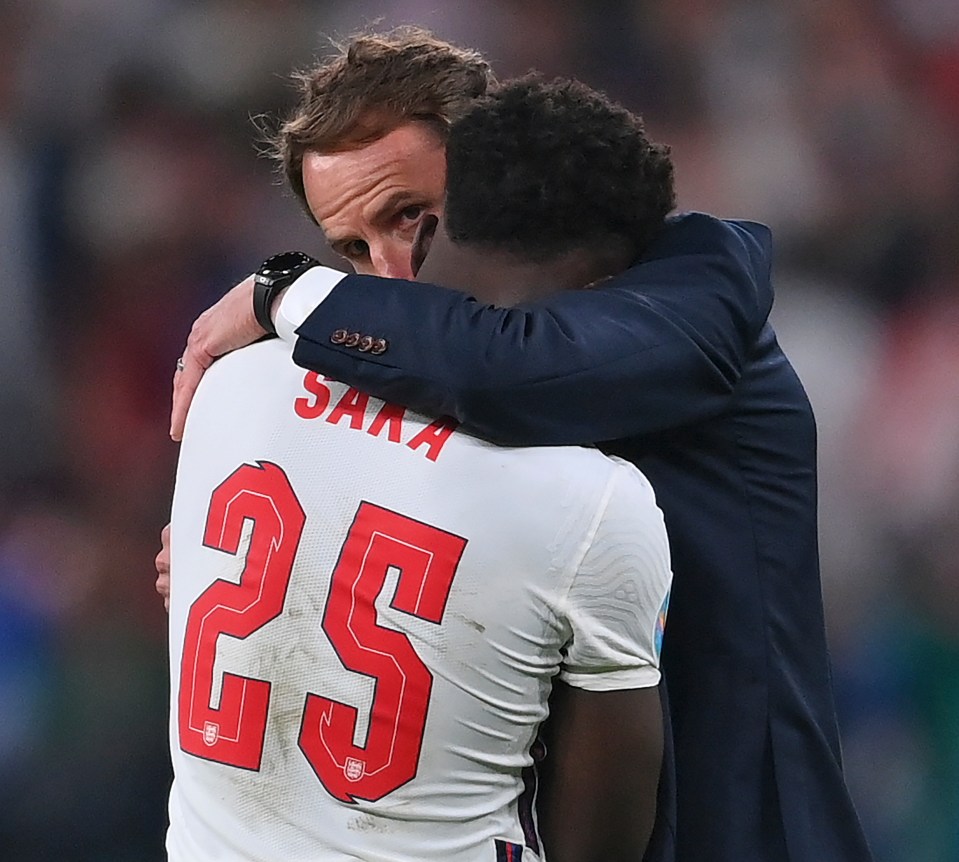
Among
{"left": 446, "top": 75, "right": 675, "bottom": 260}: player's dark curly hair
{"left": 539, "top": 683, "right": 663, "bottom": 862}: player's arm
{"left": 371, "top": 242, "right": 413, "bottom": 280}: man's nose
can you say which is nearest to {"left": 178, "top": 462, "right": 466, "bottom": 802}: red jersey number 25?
{"left": 539, "top": 683, "right": 663, "bottom": 862}: player's arm

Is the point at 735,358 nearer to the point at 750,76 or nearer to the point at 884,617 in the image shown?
the point at 884,617

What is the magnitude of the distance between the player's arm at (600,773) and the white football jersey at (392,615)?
0.06ft

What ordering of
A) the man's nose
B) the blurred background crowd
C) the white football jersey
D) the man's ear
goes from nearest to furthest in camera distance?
the white football jersey
the man's ear
the man's nose
the blurred background crowd

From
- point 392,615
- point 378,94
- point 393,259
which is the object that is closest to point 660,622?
point 392,615

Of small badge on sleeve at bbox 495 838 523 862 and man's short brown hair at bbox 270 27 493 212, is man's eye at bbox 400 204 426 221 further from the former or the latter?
small badge on sleeve at bbox 495 838 523 862

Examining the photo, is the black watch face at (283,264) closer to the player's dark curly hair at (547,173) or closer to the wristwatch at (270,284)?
the wristwatch at (270,284)

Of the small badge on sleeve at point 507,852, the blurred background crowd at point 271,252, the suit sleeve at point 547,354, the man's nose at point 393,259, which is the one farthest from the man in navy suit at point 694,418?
the blurred background crowd at point 271,252

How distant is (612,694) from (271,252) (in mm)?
1476

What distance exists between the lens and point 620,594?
759mm

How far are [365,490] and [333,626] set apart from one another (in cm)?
9

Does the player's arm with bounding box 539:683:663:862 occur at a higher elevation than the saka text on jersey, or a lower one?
lower

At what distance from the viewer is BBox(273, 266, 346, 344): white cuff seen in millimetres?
813

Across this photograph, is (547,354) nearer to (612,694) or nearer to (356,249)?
(612,694)

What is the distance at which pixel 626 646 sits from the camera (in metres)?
0.78
